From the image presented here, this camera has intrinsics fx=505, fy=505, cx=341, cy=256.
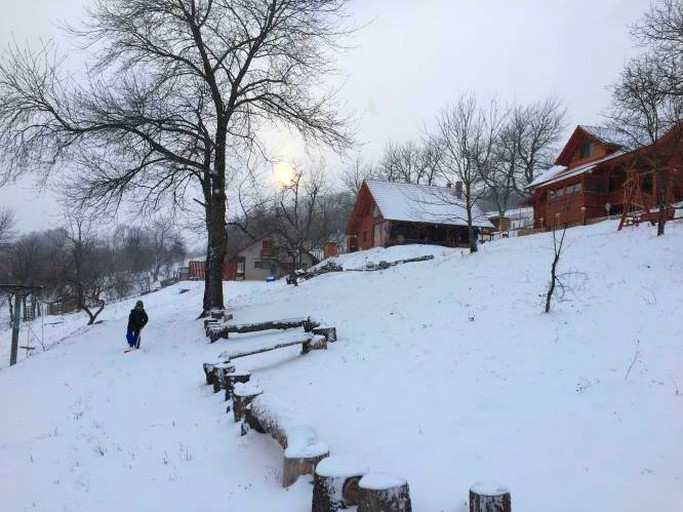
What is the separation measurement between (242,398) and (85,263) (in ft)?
161

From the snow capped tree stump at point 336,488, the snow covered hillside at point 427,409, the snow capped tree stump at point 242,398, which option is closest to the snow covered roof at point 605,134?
the snow covered hillside at point 427,409

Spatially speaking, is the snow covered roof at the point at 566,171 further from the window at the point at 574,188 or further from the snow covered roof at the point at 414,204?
the snow covered roof at the point at 414,204

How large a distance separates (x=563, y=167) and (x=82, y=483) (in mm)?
34328

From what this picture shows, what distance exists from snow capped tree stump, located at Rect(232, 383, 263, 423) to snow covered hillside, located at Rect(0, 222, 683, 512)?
210 millimetres

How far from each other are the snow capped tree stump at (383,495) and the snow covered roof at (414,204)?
3485 cm

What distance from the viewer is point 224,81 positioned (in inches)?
705

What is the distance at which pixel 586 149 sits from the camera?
31.9 meters

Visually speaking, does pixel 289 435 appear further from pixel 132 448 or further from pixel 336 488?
pixel 132 448

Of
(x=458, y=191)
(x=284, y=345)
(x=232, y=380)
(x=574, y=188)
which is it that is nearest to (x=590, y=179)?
(x=574, y=188)

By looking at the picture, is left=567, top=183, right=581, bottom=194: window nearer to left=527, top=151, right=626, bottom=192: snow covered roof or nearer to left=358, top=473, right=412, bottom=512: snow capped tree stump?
left=527, top=151, right=626, bottom=192: snow covered roof

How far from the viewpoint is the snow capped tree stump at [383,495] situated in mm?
3371

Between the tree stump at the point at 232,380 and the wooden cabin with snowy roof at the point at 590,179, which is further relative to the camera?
the wooden cabin with snowy roof at the point at 590,179

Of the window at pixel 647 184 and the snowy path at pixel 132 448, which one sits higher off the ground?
the window at pixel 647 184

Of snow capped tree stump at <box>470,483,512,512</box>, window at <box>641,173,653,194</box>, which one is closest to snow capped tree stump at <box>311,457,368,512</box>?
Answer: snow capped tree stump at <box>470,483,512,512</box>
